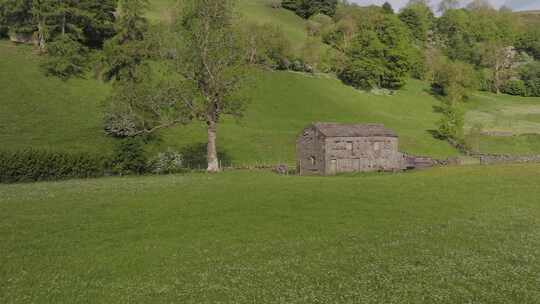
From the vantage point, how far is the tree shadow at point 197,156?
69250 millimetres

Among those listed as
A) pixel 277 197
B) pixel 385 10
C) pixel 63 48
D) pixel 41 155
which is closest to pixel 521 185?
pixel 277 197

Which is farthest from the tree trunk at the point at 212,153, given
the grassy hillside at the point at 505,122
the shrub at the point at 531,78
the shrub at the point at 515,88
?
the shrub at the point at 531,78

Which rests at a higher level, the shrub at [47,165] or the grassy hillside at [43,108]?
the grassy hillside at [43,108]

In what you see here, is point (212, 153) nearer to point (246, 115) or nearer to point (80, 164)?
point (80, 164)

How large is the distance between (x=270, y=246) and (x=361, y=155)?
153ft

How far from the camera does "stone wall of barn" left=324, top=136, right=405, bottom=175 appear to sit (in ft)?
208

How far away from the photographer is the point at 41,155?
50188 mm

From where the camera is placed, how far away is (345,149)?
64.6m

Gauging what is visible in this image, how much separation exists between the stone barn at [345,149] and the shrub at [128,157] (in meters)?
23.1

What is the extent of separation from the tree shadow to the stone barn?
42.1 ft

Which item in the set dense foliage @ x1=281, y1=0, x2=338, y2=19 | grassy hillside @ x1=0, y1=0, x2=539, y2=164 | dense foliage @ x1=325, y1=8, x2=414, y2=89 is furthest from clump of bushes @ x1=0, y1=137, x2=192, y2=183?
dense foliage @ x1=281, y1=0, x2=338, y2=19

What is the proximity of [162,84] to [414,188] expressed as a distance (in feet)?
119

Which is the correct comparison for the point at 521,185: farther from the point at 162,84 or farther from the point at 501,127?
the point at 501,127

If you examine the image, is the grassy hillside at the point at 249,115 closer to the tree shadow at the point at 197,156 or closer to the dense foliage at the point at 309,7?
the tree shadow at the point at 197,156
